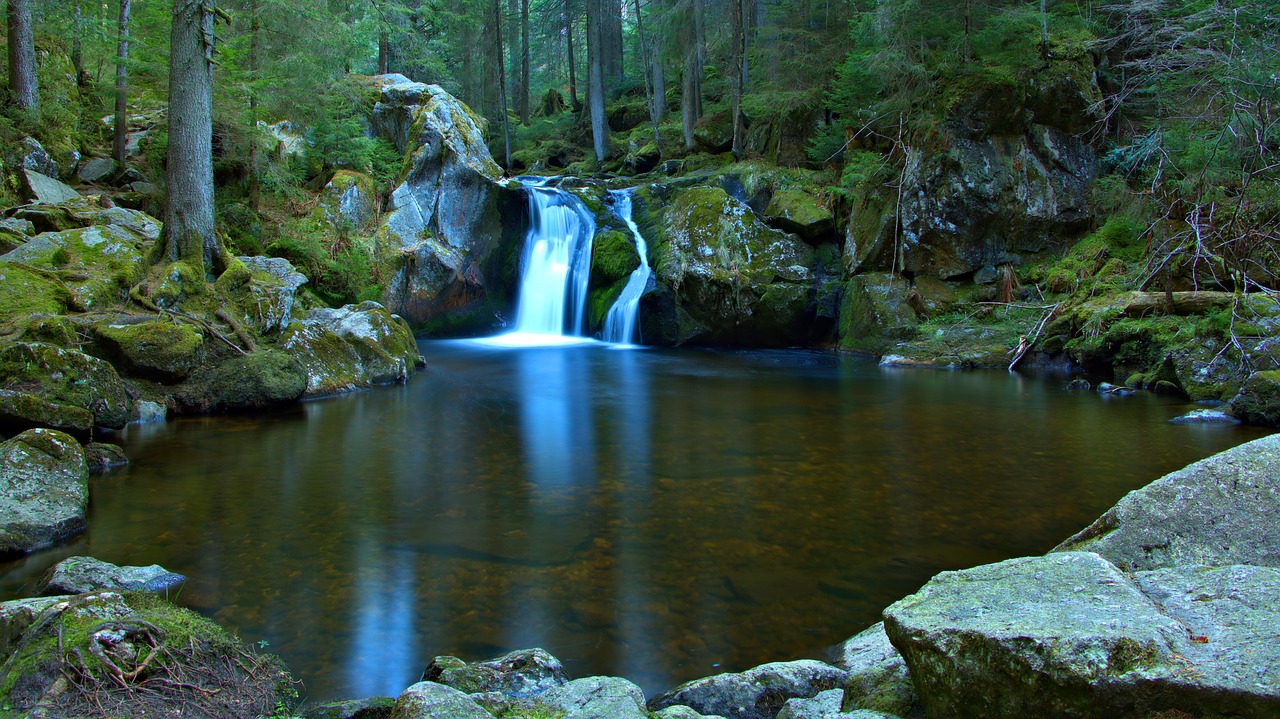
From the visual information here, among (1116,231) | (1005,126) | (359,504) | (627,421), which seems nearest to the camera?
(359,504)

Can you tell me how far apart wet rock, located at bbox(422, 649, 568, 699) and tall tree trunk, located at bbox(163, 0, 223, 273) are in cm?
926

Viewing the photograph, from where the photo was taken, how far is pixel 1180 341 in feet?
34.4

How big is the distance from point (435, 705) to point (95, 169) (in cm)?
1488

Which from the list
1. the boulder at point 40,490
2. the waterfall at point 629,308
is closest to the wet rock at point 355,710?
the boulder at point 40,490

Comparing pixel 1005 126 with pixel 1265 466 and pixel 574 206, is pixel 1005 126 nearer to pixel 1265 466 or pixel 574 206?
pixel 574 206

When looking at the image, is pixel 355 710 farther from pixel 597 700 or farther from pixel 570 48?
pixel 570 48

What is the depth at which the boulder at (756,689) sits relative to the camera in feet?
9.50

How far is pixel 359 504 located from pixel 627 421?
396 cm

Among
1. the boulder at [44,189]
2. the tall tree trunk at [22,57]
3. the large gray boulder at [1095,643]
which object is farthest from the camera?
the tall tree trunk at [22,57]

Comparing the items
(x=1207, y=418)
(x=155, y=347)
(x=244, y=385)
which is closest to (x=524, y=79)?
(x=244, y=385)

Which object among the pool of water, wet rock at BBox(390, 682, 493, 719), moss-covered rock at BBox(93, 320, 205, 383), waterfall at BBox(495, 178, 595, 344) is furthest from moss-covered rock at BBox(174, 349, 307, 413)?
waterfall at BBox(495, 178, 595, 344)

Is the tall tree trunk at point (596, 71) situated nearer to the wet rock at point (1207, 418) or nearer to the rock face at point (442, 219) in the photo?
the rock face at point (442, 219)

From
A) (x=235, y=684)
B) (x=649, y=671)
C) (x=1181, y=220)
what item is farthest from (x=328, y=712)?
(x=1181, y=220)

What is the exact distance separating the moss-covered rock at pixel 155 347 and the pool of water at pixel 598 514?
857 millimetres
